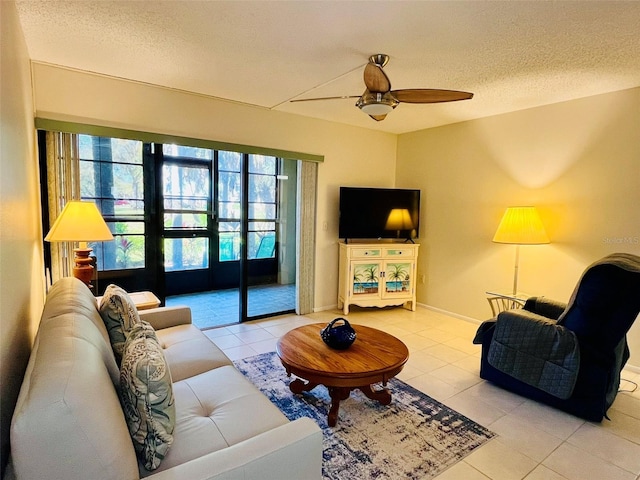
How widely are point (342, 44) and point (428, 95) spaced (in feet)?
2.27

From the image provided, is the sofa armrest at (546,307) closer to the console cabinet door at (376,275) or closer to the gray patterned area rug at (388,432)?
the gray patterned area rug at (388,432)

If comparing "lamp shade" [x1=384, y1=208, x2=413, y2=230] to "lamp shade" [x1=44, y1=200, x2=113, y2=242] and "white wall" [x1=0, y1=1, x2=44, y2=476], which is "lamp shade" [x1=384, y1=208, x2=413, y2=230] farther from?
"white wall" [x1=0, y1=1, x2=44, y2=476]

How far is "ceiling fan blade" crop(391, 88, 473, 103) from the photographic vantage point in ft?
7.93

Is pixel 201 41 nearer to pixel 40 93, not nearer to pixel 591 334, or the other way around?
pixel 40 93

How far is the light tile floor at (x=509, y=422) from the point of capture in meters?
1.91

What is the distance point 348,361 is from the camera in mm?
2191

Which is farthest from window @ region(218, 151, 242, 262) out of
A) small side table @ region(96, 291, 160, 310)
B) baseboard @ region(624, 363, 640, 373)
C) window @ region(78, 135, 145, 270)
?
baseboard @ region(624, 363, 640, 373)

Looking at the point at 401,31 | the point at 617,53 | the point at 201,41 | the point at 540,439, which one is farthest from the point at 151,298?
→ the point at 617,53

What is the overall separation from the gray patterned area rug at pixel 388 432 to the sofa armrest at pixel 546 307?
3.96 ft

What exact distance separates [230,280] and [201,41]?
3.65 meters

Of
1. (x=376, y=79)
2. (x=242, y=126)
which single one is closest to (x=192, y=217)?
(x=242, y=126)

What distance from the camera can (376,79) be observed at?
88.7 inches

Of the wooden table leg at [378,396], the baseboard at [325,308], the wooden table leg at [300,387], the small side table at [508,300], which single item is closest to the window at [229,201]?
the baseboard at [325,308]

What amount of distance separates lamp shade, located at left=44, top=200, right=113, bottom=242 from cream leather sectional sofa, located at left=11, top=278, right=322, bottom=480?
2.23 ft
